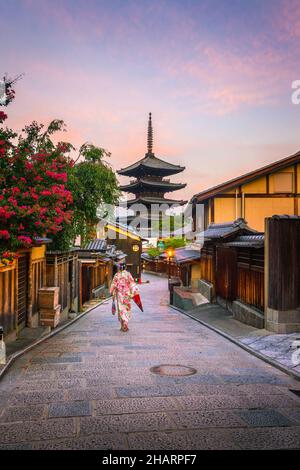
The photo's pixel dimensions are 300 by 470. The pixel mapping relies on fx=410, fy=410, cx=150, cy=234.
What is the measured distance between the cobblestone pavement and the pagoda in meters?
45.4

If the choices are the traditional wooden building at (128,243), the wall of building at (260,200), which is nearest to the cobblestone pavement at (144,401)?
the wall of building at (260,200)

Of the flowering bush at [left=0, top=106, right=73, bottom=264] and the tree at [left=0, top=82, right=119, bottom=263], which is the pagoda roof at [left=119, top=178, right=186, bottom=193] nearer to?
the tree at [left=0, top=82, right=119, bottom=263]

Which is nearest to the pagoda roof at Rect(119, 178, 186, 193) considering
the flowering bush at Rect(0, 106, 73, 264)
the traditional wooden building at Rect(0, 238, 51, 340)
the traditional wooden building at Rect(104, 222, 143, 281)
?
the traditional wooden building at Rect(104, 222, 143, 281)

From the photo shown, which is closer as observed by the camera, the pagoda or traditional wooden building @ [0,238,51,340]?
traditional wooden building @ [0,238,51,340]

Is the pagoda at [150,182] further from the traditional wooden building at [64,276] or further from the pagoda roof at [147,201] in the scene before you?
the traditional wooden building at [64,276]

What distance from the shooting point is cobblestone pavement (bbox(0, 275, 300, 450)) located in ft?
15.4

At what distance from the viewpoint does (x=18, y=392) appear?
6449 millimetres

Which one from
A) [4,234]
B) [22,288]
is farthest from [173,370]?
[22,288]

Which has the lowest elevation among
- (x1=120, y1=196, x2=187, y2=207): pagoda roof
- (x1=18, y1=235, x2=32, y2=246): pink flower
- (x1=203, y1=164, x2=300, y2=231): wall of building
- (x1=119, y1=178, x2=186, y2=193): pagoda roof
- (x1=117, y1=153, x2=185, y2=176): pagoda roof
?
(x1=18, y1=235, x2=32, y2=246): pink flower

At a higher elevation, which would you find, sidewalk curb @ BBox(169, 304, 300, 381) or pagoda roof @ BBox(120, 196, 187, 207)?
pagoda roof @ BBox(120, 196, 187, 207)

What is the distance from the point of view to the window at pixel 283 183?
2444cm

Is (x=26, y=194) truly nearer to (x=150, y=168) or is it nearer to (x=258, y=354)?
(x=258, y=354)

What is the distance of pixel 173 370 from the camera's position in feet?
25.7

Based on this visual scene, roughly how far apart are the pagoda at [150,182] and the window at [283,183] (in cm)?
3025
